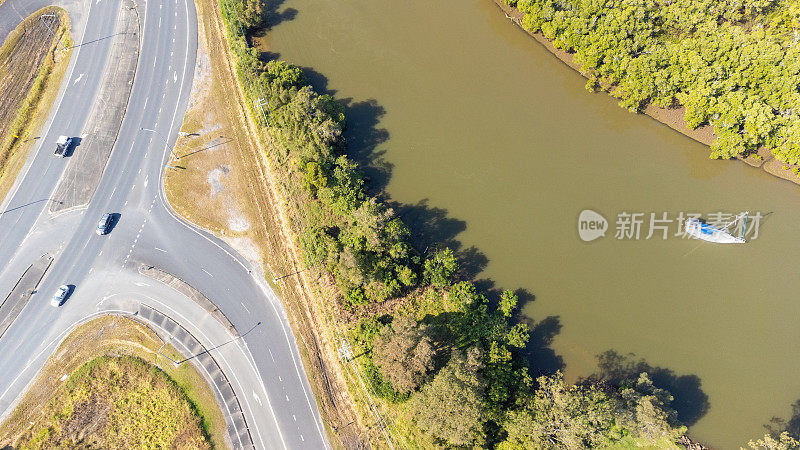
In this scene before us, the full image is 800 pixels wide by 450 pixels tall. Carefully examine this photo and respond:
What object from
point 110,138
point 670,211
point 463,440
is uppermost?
point 670,211

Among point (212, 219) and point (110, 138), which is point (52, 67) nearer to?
point (110, 138)

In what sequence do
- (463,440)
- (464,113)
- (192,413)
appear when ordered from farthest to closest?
(464,113) < (192,413) < (463,440)

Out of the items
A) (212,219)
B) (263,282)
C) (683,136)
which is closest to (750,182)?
(683,136)

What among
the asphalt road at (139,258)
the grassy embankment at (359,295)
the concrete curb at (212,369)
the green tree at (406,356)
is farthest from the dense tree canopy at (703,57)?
the concrete curb at (212,369)

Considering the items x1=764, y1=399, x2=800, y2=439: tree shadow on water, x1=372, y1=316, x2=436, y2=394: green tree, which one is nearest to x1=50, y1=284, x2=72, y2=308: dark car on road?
x1=372, y1=316, x2=436, y2=394: green tree

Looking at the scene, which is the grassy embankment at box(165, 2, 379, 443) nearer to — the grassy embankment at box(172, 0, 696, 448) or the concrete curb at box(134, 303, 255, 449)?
the grassy embankment at box(172, 0, 696, 448)

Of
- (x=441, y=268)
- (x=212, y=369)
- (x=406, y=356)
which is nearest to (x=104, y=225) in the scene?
(x=212, y=369)

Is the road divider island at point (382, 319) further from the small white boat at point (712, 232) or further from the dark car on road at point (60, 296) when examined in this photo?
the small white boat at point (712, 232)

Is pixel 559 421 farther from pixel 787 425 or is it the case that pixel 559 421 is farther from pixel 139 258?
pixel 139 258
